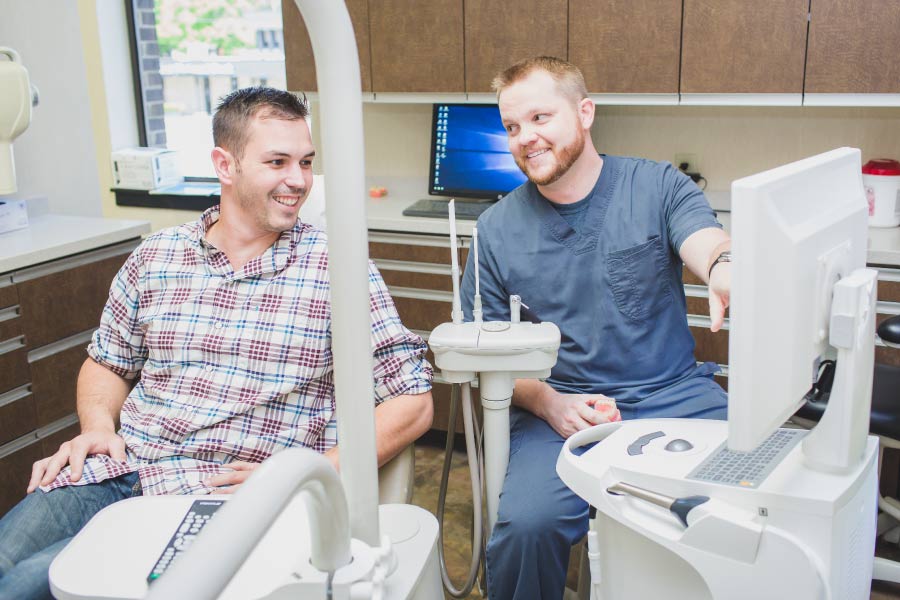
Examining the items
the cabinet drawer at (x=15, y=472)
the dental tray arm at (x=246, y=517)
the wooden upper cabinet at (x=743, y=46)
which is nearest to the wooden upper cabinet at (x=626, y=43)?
the wooden upper cabinet at (x=743, y=46)

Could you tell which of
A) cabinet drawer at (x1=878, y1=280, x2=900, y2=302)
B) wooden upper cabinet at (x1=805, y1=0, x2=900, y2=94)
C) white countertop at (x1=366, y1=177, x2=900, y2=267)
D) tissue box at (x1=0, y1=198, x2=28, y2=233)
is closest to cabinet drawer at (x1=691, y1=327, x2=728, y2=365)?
white countertop at (x1=366, y1=177, x2=900, y2=267)

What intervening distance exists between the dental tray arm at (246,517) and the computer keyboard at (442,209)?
7.05 feet

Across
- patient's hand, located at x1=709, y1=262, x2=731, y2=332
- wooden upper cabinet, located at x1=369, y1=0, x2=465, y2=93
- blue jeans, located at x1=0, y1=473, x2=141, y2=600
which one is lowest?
blue jeans, located at x1=0, y1=473, x2=141, y2=600

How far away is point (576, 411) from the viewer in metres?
1.75

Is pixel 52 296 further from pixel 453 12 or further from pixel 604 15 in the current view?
pixel 604 15

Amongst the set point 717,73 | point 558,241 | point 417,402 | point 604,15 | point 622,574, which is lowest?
point 622,574

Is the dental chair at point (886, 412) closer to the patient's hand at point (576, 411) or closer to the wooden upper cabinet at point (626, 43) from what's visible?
the patient's hand at point (576, 411)

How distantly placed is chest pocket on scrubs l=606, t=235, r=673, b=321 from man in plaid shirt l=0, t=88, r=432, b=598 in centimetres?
48

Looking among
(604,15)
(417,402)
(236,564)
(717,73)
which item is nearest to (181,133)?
(604,15)

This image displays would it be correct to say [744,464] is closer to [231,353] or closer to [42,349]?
[231,353]

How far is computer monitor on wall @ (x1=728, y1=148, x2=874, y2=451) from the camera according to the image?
37.5 inches

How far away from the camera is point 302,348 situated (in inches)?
64.7

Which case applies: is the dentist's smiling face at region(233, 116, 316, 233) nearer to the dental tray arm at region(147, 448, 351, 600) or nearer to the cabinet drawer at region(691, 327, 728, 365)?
the dental tray arm at region(147, 448, 351, 600)

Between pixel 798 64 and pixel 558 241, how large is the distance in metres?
1.11
